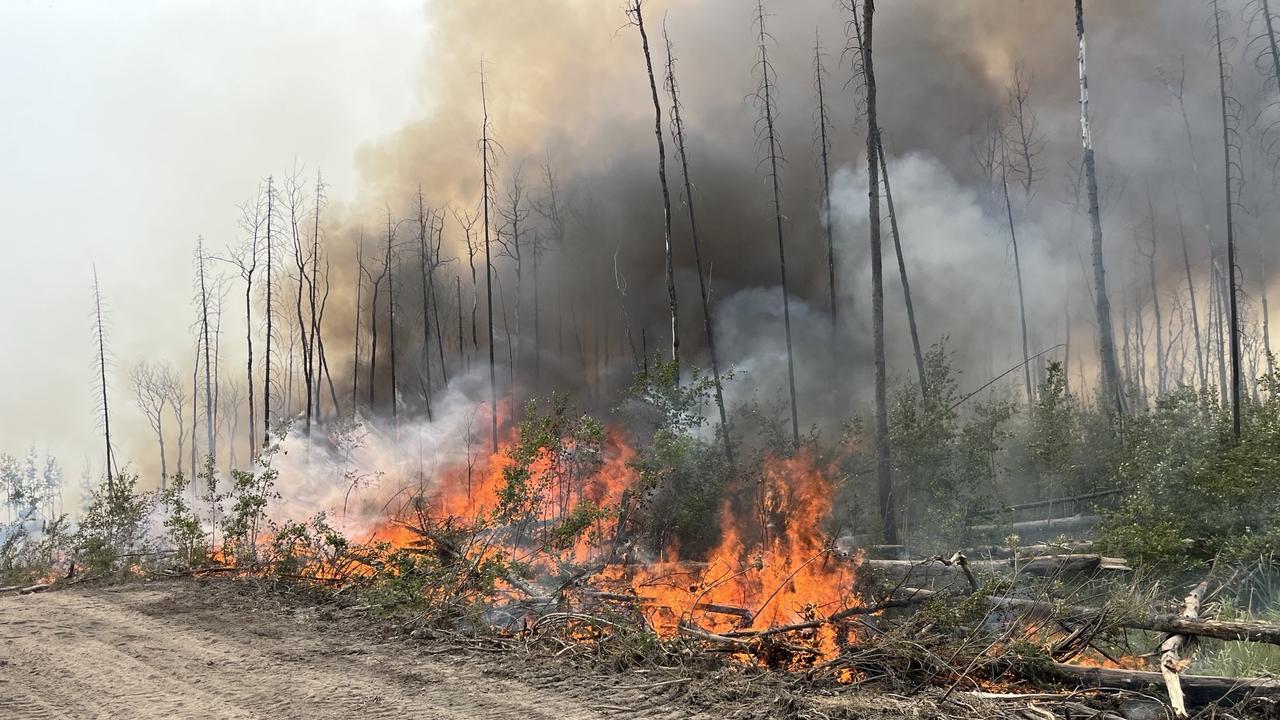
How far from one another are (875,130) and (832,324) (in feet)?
39.2

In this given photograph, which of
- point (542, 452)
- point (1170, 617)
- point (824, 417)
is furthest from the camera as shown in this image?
point (824, 417)

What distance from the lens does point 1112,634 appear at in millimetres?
7691

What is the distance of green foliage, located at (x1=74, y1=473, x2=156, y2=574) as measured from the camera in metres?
17.6

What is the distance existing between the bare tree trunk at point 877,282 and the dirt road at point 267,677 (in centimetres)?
1029

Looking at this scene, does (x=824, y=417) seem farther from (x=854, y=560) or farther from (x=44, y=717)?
(x=44, y=717)

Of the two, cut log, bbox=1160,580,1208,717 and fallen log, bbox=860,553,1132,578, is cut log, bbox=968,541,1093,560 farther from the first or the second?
cut log, bbox=1160,580,1208,717

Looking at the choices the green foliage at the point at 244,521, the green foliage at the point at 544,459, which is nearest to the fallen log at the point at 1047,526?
the green foliage at the point at 544,459

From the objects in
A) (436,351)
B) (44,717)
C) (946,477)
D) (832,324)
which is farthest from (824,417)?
(436,351)

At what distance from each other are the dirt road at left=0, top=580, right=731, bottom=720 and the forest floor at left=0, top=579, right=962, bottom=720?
0.02 m

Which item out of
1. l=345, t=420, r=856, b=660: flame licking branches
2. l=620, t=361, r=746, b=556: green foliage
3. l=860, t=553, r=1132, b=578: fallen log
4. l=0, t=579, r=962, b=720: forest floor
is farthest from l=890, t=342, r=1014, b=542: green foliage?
l=0, t=579, r=962, b=720: forest floor

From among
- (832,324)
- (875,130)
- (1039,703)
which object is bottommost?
(1039,703)

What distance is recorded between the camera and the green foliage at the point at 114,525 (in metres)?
A: 17.6

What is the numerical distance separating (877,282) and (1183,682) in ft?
40.8

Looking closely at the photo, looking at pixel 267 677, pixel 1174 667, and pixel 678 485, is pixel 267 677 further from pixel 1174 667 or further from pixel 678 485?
pixel 678 485
